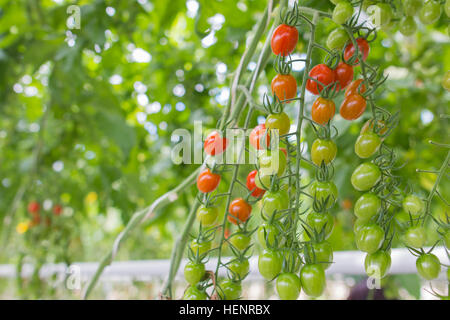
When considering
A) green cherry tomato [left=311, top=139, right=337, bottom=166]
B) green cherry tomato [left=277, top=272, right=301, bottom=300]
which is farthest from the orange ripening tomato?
green cherry tomato [left=277, top=272, right=301, bottom=300]

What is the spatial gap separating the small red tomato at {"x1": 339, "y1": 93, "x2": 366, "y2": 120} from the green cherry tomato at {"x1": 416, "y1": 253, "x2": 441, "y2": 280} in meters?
0.12

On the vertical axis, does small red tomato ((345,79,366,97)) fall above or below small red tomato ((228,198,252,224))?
above

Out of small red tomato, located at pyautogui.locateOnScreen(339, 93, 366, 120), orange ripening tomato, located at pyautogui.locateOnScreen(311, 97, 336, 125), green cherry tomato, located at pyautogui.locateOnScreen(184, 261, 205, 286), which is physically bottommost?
green cherry tomato, located at pyautogui.locateOnScreen(184, 261, 205, 286)

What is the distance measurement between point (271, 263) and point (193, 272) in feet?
0.30

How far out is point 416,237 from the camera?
1.03 ft

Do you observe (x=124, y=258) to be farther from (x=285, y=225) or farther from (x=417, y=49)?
(x=285, y=225)

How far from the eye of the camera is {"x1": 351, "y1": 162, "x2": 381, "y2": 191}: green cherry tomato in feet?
1.03

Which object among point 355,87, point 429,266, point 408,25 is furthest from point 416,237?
point 408,25

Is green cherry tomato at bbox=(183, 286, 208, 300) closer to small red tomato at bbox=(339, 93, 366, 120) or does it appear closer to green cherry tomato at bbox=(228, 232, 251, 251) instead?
green cherry tomato at bbox=(228, 232, 251, 251)

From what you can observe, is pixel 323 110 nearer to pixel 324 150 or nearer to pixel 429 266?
pixel 324 150

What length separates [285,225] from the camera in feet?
1.03

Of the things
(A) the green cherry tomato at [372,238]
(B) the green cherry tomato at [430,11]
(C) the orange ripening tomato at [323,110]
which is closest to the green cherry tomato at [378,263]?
(A) the green cherry tomato at [372,238]

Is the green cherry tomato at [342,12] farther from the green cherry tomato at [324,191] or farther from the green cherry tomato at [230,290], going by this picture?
the green cherry tomato at [230,290]

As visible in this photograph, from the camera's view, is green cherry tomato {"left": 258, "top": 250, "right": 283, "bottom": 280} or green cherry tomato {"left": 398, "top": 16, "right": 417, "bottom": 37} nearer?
green cherry tomato {"left": 258, "top": 250, "right": 283, "bottom": 280}
